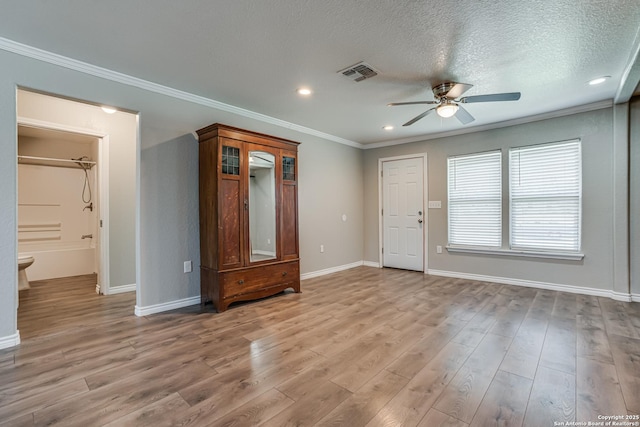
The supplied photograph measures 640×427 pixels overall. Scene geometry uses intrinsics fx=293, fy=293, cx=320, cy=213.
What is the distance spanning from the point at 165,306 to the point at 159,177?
1.43 m

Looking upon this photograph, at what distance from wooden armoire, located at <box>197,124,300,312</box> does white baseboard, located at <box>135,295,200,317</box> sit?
141mm

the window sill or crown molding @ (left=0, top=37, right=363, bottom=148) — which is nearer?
crown molding @ (left=0, top=37, right=363, bottom=148)

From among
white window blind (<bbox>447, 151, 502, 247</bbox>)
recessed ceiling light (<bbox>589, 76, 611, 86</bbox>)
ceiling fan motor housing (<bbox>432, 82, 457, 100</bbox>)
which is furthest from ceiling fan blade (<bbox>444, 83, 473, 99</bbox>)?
white window blind (<bbox>447, 151, 502, 247</bbox>)

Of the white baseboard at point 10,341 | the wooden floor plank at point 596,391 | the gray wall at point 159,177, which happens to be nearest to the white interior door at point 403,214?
the gray wall at point 159,177

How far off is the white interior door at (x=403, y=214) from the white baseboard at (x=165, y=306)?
361 cm

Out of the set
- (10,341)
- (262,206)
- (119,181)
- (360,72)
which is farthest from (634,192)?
(119,181)

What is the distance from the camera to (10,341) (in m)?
2.36

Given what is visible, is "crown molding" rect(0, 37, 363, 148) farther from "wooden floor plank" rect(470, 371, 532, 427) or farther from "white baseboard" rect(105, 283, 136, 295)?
"wooden floor plank" rect(470, 371, 532, 427)

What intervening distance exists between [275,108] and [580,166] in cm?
412

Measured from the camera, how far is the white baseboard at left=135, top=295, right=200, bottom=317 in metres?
3.11

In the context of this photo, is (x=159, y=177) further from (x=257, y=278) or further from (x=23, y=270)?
(x=23, y=270)

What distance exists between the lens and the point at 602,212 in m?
3.74

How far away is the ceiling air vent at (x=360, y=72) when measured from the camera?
106 inches

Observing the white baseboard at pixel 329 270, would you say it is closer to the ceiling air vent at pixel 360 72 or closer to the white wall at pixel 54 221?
the ceiling air vent at pixel 360 72
